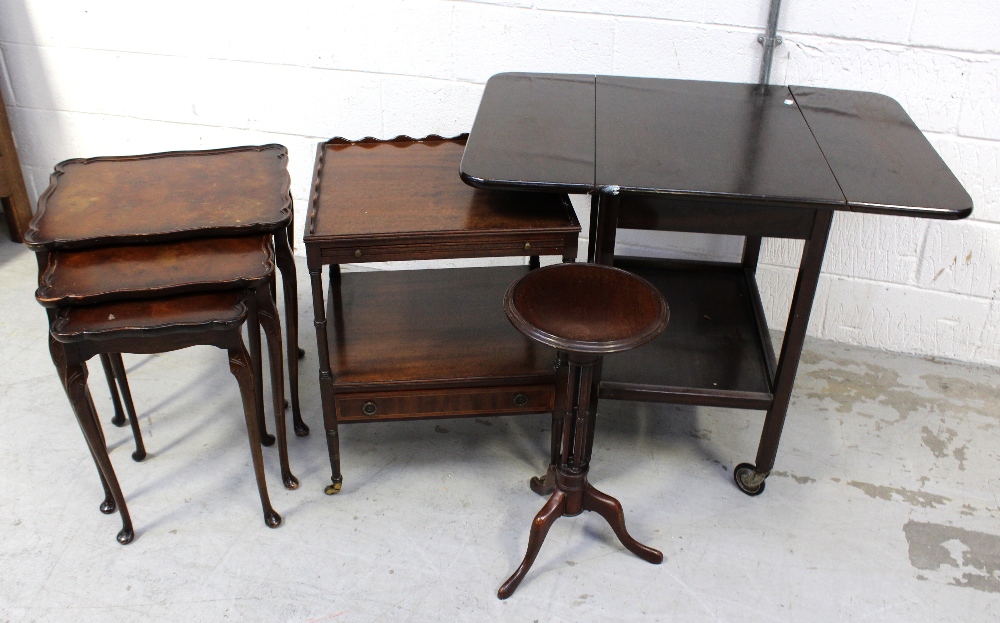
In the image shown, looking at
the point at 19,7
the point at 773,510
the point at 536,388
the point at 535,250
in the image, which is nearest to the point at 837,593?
the point at 773,510

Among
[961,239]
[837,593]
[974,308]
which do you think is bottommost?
[837,593]

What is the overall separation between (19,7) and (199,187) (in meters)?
Result: 1.53

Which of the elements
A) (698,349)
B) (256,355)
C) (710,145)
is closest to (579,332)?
(710,145)

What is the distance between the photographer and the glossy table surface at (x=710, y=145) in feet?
5.99

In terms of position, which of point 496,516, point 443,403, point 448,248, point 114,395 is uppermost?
point 448,248

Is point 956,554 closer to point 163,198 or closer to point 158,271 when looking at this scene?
point 158,271

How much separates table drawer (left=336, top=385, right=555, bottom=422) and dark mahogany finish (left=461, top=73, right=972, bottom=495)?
18cm

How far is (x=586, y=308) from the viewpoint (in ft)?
5.92

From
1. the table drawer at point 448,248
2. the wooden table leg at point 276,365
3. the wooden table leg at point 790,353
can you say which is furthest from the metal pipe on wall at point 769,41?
the wooden table leg at point 276,365

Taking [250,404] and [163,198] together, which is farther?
[163,198]

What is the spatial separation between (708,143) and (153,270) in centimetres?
129

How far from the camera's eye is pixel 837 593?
198 cm

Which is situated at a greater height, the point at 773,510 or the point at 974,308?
the point at 974,308

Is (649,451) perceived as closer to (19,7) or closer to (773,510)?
(773,510)
